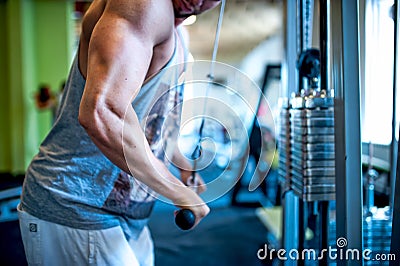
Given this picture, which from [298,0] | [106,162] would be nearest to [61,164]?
[106,162]

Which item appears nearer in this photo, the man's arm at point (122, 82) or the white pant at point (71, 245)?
the man's arm at point (122, 82)

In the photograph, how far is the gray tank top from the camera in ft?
2.89

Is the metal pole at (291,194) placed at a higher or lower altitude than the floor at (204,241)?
higher

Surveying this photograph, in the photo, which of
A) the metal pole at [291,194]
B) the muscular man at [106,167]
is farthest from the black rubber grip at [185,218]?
the metal pole at [291,194]

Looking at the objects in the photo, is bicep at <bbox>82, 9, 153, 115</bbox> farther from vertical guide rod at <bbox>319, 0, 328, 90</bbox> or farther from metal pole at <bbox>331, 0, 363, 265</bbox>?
vertical guide rod at <bbox>319, 0, 328, 90</bbox>

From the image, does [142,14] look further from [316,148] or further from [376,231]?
[376,231]

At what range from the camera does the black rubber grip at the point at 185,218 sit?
2.62 feet

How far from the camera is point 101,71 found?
2.36 ft

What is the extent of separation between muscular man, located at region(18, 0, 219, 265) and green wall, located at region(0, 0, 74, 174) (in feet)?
18.3

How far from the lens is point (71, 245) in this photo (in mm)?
907

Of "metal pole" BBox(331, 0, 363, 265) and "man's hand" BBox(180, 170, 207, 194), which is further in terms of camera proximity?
"man's hand" BBox(180, 170, 207, 194)

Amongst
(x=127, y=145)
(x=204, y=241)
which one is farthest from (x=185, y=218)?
(x=204, y=241)
